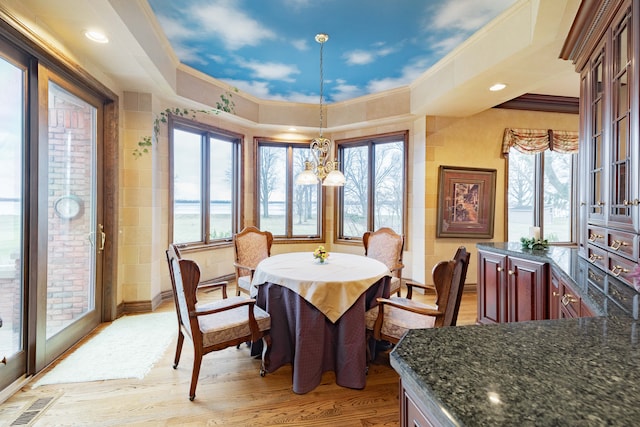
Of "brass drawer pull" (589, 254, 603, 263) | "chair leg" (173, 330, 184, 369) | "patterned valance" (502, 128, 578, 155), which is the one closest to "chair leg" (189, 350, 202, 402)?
"chair leg" (173, 330, 184, 369)

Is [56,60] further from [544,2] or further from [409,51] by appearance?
[544,2]

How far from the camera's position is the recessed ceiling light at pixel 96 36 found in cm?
232

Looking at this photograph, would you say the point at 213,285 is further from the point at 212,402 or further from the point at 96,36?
the point at 96,36

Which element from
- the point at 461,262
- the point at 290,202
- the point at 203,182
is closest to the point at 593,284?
the point at 461,262

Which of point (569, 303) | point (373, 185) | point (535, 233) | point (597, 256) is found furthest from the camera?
point (373, 185)

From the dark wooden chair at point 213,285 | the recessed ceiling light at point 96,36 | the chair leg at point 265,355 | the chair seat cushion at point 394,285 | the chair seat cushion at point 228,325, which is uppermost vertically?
the recessed ceiling light at point 96,36

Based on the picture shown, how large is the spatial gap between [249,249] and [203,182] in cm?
148

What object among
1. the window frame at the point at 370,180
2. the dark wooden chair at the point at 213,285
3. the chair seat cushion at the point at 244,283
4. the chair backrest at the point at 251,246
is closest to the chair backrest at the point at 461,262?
the dark wooden chair at the point at 213,285

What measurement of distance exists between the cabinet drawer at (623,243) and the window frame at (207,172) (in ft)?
13.5

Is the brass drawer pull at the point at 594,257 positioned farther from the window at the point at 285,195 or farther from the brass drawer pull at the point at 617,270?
the window at the point at 285,195

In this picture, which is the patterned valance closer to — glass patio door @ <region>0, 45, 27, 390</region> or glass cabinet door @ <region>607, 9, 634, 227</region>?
glass cabinet door @ <region>607, 9, 634, 227</region>

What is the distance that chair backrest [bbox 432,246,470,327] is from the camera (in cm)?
→ 195

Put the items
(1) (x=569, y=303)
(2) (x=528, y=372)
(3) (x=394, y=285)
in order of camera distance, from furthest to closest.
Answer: (3) (x=394, y=285), (1) (x=569, y=303), (2) (x=528, y=372)

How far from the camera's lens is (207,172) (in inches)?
177
